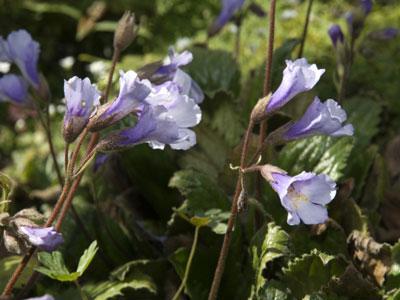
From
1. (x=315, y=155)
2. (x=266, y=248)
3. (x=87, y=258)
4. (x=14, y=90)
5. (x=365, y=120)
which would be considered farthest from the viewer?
(x=365, y=120)

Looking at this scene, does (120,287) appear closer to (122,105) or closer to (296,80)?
(122,105)

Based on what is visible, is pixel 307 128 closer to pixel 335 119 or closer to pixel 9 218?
pixel 335 119

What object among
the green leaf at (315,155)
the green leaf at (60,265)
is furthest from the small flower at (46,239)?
the green leaf at (315,155)

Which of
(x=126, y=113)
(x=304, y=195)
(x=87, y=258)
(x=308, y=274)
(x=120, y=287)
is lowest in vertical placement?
(x=120, y=287)

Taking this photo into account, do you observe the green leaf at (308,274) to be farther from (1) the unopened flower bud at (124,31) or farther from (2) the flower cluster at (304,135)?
(1) the unopened flower bud at (124,31)

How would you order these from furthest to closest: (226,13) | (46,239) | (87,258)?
1. (226,13)
2. (87,258)
3. (46,239)

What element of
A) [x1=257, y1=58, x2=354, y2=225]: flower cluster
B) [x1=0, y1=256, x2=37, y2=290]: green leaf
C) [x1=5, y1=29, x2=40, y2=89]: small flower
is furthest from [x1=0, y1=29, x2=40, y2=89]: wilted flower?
[x1=257, y1=58, x2=354, y2=225]: flower cluster

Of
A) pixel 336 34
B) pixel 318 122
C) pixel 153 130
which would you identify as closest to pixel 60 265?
pixel 153 130
